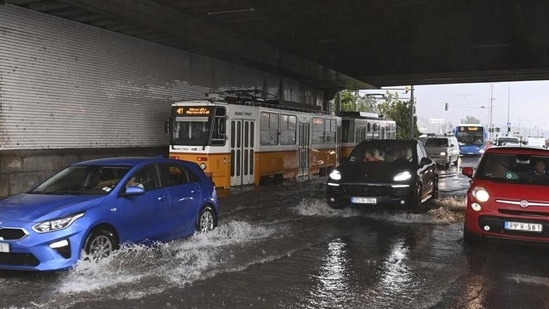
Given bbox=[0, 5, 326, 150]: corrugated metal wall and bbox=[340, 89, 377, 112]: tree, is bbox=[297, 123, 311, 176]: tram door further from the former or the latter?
bbox=[340, 89, 377, 112]: tree

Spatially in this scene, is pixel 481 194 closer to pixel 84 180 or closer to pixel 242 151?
pixel 84 180

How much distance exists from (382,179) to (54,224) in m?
7.01

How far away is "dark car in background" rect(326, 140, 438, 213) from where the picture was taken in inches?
442

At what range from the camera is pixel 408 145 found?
12.9 m

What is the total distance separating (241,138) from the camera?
17484mm

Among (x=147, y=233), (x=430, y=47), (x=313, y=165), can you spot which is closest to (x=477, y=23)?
(x=430, y=47)

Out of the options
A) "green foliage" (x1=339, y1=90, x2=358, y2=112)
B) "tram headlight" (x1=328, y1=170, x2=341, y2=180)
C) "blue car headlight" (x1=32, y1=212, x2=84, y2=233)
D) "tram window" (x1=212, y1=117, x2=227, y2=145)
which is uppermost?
"green foliage" (x1=339, y1=90, x2=358, y2=112)

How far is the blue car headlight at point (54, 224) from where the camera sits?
246 inches

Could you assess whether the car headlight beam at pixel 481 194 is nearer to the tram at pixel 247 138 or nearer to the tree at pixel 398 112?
the tram at pixel 247 138

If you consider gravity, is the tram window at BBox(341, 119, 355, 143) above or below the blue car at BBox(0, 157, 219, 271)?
above

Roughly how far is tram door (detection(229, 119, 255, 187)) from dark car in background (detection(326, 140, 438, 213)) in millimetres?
5205

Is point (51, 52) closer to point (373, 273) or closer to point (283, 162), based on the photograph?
point (283, 162)

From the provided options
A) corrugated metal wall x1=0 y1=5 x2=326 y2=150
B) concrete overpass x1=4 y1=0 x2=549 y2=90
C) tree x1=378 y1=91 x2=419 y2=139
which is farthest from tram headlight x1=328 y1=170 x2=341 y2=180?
tree x1=378 y1=91 x2=419 y2=139

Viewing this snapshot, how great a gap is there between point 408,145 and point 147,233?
24.4ft
